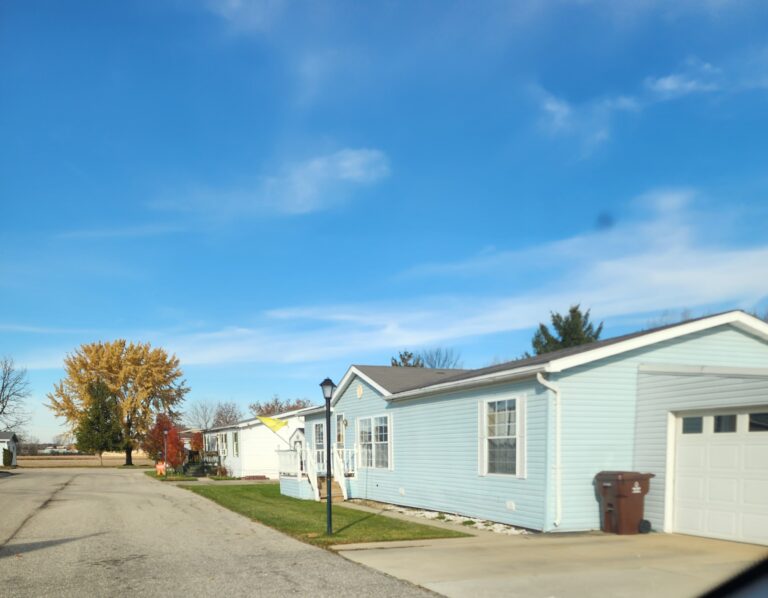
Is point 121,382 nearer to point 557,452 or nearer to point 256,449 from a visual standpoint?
point 256,449

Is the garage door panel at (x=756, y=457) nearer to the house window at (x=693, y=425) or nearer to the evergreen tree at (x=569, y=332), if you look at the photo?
the house window at (x=693, y=425)

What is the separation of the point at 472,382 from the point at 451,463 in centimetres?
223

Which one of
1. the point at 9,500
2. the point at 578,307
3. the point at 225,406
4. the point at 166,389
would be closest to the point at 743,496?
the point at 9,500

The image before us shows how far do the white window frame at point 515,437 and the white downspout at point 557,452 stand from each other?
783mm

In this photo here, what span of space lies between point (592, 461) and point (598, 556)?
10.2 ft

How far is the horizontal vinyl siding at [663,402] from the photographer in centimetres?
1107

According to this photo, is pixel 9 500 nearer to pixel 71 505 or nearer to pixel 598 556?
pixel 71 505

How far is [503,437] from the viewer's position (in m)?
14.1

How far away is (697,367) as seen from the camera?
515 inches

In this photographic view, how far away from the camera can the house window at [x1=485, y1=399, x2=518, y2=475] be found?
13.8 m

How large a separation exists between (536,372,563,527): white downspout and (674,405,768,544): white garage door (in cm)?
192

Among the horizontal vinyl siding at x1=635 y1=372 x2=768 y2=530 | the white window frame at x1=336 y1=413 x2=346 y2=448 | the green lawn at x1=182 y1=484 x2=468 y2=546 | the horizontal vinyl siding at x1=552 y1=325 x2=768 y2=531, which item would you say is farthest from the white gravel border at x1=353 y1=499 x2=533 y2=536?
the white window frame at x1=336 y1=413 x2=346 y2=448

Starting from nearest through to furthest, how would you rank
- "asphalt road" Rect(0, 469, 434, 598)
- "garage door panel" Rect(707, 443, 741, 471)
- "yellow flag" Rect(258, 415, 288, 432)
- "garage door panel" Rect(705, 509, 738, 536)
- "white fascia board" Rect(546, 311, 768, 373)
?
"asphalt road" Rect(0, 469, 434, 598) < "garage door panel" Rect(705, 509, 738, 536) < "garage door panel" Rect(707, 443, 741, 471) < "white fascia board" Rect(546, 311, 768, 373) < "yellow flag" Rect(258, 415, 288, 432)

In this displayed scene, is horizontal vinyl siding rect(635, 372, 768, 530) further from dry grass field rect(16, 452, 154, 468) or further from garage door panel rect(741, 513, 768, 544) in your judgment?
dry grass field rect(16, 452, 154, 468)
